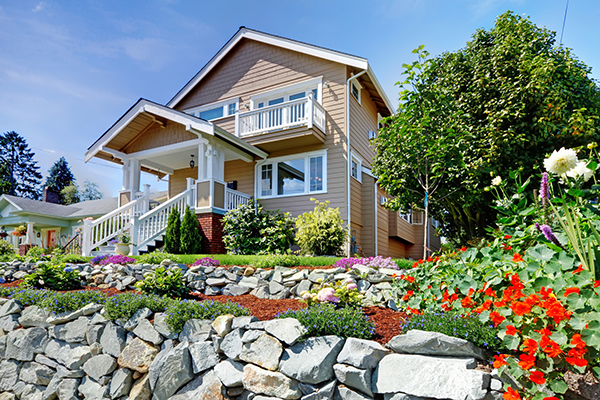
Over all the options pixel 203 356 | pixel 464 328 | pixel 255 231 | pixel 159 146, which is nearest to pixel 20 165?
pixel 159 146

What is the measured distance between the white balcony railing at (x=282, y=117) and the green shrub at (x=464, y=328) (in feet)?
23.9

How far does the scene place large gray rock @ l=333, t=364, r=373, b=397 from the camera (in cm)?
286

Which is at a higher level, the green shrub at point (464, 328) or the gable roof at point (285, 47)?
the gable roof at point (285, 47)

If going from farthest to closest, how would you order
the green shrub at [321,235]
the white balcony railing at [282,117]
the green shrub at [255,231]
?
1. the white balcony railing at [282,117]
2. the green shrub at [255,231]
3. the green shrub at [321,235]

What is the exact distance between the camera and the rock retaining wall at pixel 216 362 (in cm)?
277

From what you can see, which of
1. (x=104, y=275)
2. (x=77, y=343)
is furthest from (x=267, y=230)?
(x=77, y=343)

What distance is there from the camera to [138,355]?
13.5 feet

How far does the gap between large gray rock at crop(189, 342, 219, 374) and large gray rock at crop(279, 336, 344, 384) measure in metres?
0.84

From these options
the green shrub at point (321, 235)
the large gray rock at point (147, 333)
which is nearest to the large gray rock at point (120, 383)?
the large gray rock at point (147, 333)

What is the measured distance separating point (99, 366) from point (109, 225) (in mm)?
6127

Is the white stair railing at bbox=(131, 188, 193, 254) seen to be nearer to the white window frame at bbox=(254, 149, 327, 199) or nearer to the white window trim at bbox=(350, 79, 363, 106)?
the white window frame at bbox=(254, 149, 327, 199)

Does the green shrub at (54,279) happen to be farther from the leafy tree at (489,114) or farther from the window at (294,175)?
the leafy tree at (489,114)

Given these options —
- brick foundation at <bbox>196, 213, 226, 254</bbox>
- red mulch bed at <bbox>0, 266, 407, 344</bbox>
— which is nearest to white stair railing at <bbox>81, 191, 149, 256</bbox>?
brick foundation at <bbox>196, 213, 226, 254</bbox>

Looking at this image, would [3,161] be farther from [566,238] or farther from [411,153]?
[566,238]
